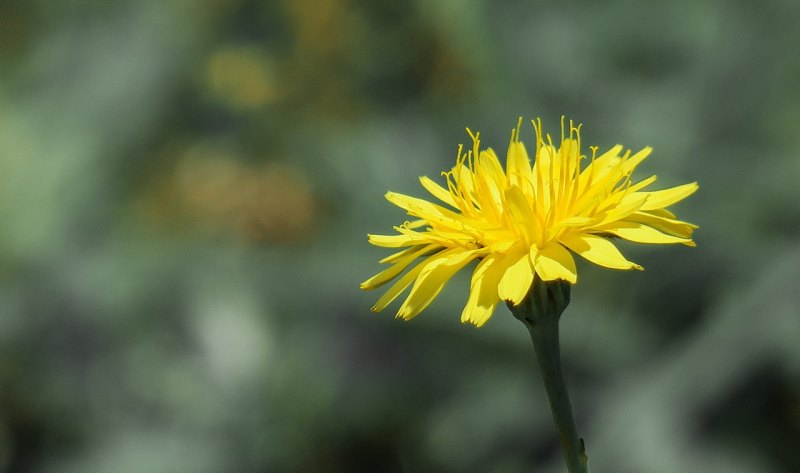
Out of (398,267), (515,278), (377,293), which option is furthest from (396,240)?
(377,293)

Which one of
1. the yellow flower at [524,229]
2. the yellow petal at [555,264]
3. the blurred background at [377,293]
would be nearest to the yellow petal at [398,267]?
the yellow flower at [524,229]

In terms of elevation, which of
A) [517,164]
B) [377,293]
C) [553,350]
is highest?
[377,293]

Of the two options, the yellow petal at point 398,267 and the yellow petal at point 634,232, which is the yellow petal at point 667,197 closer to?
the yellow petal at point 634,232

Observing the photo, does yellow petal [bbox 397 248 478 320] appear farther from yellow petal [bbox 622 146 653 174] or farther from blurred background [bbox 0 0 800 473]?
blurred background [bbox 0 0 800 473]

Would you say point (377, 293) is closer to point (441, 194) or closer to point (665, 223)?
point (441, 194)

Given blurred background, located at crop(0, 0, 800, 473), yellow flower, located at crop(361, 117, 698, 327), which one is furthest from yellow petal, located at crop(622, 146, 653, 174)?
blurred background, located at crop(0, 0, 800, 473)

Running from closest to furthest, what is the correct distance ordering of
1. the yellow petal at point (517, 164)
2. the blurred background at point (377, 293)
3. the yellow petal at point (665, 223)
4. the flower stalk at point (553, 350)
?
the flower stalk at point (553, 350) < the yellow petal at point (665, 223) < the yellow petal at point (517, 164) < the blurred background at point (377, 293)
